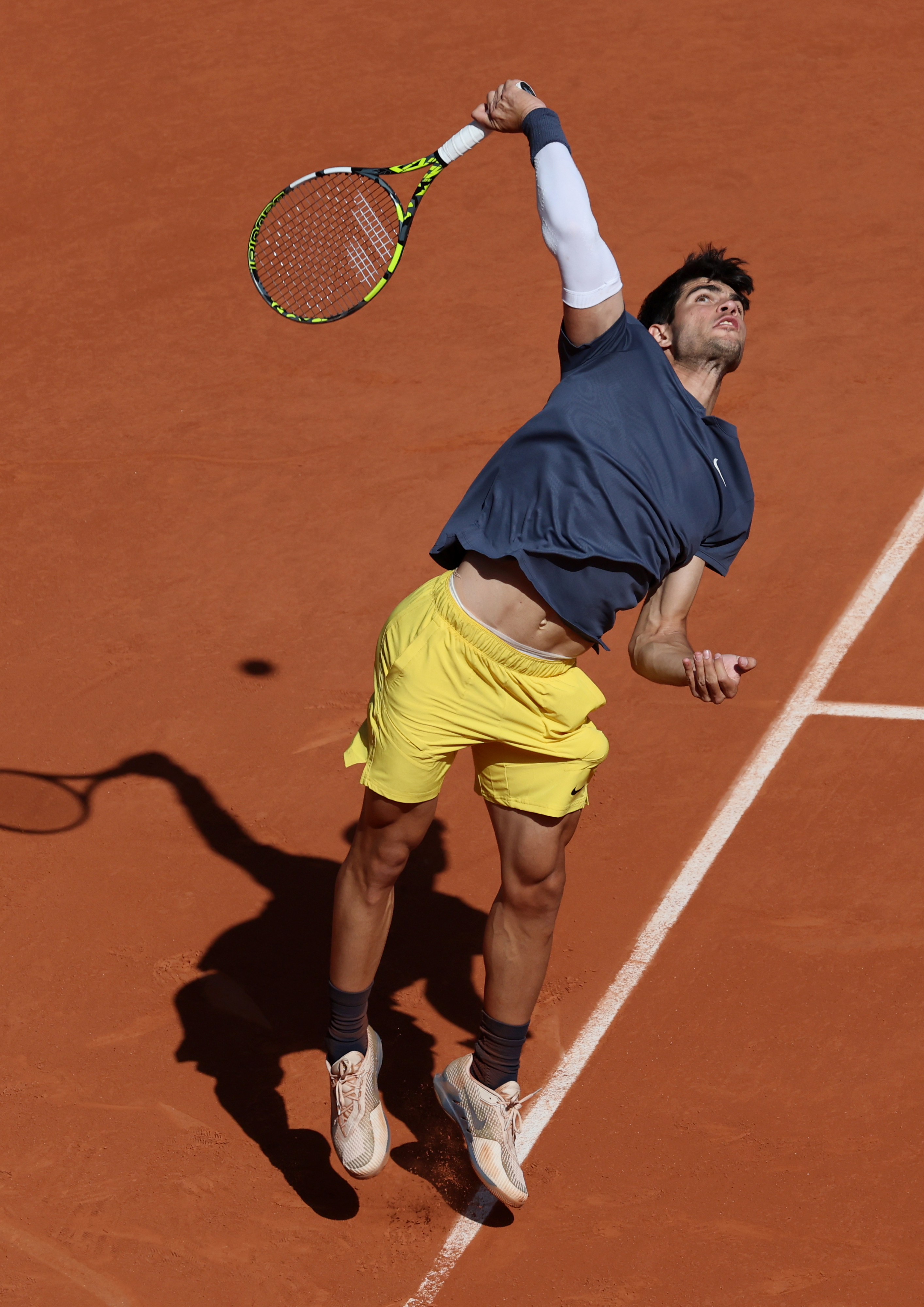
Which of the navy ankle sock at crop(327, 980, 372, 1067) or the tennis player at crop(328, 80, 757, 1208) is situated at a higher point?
the tennis player at crop(328, 80, 757, 1208)

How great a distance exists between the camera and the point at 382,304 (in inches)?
380

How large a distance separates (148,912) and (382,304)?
5498 millimetres

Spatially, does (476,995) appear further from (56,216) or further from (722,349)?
(56,216)

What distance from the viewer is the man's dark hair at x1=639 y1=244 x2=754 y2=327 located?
4.21 meters

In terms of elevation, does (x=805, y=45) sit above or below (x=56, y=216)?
above

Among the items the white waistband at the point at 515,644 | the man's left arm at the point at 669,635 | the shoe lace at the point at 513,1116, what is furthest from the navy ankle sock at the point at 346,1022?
the man's left arm at the point at 669,635

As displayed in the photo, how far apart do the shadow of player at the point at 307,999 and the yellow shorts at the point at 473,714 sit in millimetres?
1296

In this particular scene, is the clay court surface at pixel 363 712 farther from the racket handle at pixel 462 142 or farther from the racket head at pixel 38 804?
the racket handle at pixel 462 142

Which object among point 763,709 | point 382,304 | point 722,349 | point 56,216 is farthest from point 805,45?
point 722,349

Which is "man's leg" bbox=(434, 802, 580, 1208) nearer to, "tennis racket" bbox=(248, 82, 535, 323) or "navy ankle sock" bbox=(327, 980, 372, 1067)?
"navy ankle sock" bbox=(327, 980, 372, 1067)

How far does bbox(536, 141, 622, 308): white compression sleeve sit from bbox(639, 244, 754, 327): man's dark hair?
0.39 m

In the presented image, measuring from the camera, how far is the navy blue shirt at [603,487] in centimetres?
375

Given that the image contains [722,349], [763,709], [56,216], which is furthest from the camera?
[56,216]

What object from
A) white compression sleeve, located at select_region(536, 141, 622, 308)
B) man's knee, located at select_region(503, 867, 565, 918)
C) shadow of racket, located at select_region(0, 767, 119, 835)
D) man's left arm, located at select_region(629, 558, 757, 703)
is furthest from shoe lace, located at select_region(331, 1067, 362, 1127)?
white compression sleeve, located at select_region(536, 141, 622, 308)
